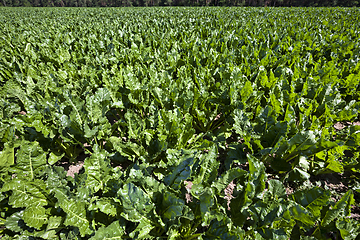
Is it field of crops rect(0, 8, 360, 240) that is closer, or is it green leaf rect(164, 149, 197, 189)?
field of crops rect(0, 8, 360, 240)

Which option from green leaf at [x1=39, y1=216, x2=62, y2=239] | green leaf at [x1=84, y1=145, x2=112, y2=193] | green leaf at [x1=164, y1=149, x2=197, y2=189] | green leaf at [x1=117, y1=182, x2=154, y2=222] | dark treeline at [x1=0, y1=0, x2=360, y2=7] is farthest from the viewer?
dark treeline at [x1=0, y1=0, x2=360, y2=7]

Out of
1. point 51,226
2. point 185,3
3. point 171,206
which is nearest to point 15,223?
point 51,226

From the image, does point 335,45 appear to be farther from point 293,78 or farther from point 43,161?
point 43,161

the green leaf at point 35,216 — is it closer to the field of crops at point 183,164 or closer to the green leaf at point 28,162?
the field of crops at point 183,164

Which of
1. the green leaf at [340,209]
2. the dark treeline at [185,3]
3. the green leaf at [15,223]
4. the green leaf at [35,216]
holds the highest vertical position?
the dark treeline at [185,3]

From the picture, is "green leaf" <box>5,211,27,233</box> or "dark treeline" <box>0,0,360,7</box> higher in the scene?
"dark treeline" <box>0,0,360,7</box>

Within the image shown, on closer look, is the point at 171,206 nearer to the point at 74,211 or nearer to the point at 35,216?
the point at 74,211

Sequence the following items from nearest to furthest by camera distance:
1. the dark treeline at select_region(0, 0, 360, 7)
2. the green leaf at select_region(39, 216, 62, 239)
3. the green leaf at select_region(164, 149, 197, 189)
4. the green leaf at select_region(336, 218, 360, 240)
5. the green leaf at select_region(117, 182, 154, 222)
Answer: the green leaf at select_region(336, 218, 360, 240) < the green leaf at select_region(117, 182, 154, 222) < the green leaf at select_region(39, 216, 62, 239) < the green leaf at select_region(164, 149, 197, 189) < the dark treeline at select_region(0, 0, 360, 7)

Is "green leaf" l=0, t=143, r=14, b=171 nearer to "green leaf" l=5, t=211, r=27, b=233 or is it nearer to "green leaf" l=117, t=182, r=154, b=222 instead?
"green leaf" l=5, t=211, r=27, b=233

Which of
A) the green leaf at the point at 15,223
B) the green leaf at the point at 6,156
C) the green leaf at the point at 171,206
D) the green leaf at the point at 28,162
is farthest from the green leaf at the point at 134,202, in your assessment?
the green leaf at the point at 6,156

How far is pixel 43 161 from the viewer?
7.29 ft

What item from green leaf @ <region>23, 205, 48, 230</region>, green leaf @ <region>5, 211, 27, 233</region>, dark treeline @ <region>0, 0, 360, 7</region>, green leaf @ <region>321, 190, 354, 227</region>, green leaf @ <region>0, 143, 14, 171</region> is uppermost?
dark treeline @ <region>0, 0, 360, 7</region>

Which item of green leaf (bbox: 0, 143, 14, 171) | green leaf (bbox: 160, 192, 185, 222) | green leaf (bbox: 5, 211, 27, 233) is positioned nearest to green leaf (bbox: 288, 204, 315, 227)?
green leaf (bbox: 160, 192, 185, 222)

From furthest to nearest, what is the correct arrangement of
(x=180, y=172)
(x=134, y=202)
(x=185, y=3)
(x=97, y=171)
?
(x=185, y=3) → (x=97, y=171) → (x=180, y=172) → (x=134, y=202)
